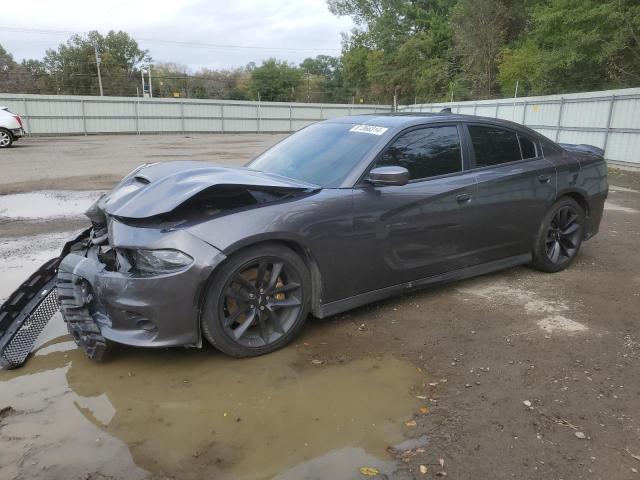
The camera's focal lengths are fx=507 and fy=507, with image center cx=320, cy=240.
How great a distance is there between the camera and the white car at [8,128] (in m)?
18.3

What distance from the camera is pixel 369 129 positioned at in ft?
13.5

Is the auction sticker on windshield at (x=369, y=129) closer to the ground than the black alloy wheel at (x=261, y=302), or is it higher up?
higher up

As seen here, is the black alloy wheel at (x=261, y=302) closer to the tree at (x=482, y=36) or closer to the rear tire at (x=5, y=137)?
the rear tire at (x=5, y=137)

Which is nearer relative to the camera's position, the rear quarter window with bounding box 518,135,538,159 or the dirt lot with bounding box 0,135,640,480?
the dirt lot with bounding box 0,135,640,480

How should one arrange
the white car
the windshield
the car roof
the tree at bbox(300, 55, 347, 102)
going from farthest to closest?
the tree at bbox(300, 55, 347, 102) → the white car → the car roof → the windshield

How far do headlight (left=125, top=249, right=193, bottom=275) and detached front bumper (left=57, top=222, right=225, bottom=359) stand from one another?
0.04m

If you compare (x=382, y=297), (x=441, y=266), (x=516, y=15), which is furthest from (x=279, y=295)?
(x=516, y=15)

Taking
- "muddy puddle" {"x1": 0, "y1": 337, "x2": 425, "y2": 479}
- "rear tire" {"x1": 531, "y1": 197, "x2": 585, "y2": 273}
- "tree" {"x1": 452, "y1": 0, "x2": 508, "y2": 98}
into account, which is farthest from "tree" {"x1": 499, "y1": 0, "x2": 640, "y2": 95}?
"muddy puddle" {"x1": 0, "y1": 337, "x2": 425, "y2": 479}

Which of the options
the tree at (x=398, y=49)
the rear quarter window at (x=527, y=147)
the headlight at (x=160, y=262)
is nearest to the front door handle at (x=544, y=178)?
the rear quarter window at (x=527, y=147)

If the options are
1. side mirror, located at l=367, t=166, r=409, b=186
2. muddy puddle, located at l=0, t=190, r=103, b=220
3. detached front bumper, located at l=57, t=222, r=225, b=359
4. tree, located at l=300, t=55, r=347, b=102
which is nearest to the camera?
detached front bumper, located at l=57, t=222, r=225, b=359

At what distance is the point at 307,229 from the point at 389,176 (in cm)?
69

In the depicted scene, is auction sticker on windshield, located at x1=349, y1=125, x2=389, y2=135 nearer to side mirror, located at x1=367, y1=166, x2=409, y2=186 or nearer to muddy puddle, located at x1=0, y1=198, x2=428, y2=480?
side mirror, located at x1=367, y1=166, x2=409, y2=186

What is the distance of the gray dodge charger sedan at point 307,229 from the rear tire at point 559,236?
0.02 m

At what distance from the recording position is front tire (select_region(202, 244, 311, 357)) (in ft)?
10.2
